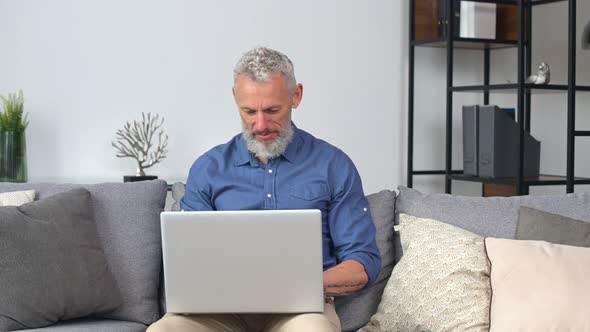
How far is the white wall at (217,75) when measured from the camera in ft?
12.7

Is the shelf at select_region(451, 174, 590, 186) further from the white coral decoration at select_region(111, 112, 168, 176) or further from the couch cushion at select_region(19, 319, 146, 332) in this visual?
the couch cushion at select_region(19, 319, 146, 332)

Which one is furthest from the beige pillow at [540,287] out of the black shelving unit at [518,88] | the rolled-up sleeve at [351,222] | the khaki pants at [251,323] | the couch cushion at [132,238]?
the black shelving unit at [518,88]

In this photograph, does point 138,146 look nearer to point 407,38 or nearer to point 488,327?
point 407,38

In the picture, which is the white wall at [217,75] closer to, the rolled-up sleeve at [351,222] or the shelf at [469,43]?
the shelf at [469,43]

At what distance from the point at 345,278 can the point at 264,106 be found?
1.79ft

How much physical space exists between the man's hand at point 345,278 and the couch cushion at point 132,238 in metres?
0.59

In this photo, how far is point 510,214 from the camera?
8.62 feet

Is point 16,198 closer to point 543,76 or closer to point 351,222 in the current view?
point 351,222

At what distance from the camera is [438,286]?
2400 mm

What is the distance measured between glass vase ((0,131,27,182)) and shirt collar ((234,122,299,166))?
1.34 meters

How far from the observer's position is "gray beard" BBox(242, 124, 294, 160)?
253 cm

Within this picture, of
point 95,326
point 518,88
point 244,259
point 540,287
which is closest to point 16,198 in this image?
point 95,326

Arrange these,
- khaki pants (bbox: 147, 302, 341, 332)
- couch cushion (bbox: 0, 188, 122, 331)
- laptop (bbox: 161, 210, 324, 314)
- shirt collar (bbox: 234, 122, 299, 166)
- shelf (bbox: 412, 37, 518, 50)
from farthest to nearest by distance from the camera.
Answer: shelf (bbox: 412, 37, 518, 50) → shirt collar (bbox: 234, 122, 299, 166) → couch cushion (bbox: 0, 188, 122, 331) → khaki pants (bbox: 147, 302, 341, 332) → laptop (bbox: 161, 210, 324, 314)

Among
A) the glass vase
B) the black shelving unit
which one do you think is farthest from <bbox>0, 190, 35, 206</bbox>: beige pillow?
the black shelving unit
